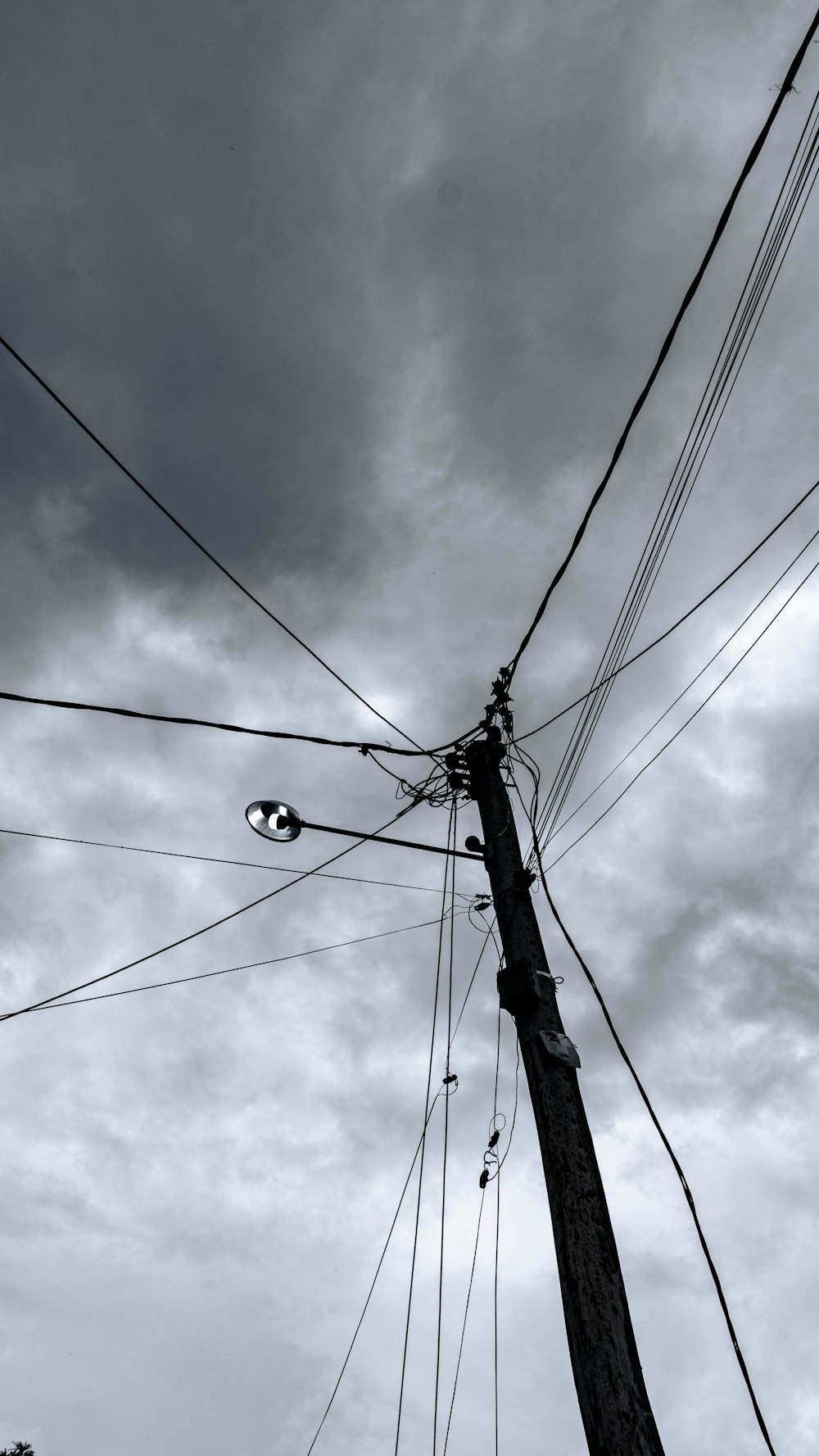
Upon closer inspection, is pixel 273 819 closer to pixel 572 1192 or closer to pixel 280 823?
pixel 280 823

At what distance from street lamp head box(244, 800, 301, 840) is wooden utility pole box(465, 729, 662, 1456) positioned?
1586 mm

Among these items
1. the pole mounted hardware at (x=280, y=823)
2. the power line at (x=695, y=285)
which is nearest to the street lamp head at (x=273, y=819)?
the pole mounted hardware at (x=280, y=823)

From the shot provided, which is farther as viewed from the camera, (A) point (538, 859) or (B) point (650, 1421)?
(A) point (538, 859)

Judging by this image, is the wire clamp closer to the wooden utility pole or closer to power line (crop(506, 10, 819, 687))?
the wooden utility pole

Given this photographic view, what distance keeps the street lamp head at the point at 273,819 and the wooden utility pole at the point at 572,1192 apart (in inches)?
62.5

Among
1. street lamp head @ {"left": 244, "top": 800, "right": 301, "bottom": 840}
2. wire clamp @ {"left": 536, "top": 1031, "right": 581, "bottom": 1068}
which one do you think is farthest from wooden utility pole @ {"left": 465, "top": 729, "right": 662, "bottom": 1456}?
street lamp head @ {"left": 244, "top": 800, "right": 301, "bottom": 840}

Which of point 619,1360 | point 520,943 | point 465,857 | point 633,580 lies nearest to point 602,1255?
point 619,1360

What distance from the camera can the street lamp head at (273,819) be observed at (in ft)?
20.8

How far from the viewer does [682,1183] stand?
5590 mm

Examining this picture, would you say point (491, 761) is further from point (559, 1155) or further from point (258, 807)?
point (559, 1155)

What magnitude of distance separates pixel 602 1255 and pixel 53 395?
7183mm

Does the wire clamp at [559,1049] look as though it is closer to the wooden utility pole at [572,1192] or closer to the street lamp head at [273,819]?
the wooden utility pole at [572,1192]

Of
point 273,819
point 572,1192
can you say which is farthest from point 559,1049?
point 273,819

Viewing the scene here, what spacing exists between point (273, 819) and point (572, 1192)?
3.45 m
